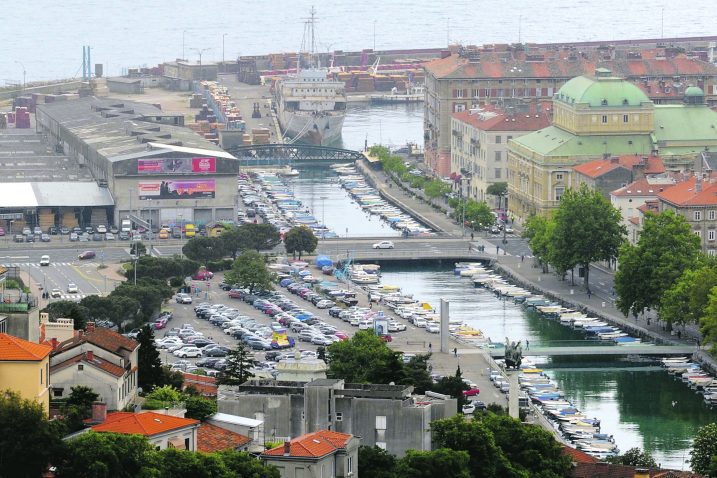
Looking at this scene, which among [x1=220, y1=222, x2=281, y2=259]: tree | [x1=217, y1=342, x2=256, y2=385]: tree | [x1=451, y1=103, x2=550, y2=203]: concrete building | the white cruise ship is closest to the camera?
[x1=217, y1=342, x2=256, y2=385]: tree

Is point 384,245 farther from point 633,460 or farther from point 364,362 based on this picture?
point 633,460

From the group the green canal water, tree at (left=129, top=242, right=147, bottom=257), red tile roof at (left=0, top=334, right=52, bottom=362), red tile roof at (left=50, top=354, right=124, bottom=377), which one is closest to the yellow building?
red tile roof at (left=0, top=334, right=52, bottom=362)

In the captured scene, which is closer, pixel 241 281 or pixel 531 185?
pixel 241 281

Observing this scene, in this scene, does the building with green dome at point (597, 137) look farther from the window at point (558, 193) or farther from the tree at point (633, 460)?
the tree at point (633, 460)

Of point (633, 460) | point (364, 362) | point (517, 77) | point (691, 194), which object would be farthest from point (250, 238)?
point (633, 460)

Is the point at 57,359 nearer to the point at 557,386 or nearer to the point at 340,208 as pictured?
the point at 557,386

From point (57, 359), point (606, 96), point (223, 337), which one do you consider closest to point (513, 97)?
point (606, 96)

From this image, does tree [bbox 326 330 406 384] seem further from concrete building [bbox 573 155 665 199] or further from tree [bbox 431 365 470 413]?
concrete building [bbox 573 155 665 199]

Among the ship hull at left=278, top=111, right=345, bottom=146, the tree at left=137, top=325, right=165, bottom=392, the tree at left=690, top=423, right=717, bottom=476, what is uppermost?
the tree at left=137, top=325, right=165, bottom=392
